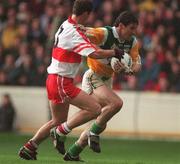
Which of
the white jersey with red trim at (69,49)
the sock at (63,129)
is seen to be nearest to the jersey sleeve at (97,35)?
the white jersey with red trim at (69,49)

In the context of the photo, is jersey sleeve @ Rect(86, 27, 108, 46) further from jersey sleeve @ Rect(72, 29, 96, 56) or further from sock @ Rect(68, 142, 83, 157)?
sock @ Rect(68, 142, 83, 157)

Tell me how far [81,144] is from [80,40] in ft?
5.67

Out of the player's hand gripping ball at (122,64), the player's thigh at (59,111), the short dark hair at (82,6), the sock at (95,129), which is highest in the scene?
the short dark hair at (82,6)

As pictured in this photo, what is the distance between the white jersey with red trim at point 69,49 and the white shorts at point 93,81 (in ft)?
3.11

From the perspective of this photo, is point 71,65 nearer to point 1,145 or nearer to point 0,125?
point 1,145

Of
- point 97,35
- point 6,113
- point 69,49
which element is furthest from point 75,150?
point 6,113

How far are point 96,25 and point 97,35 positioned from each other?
35.3 feet

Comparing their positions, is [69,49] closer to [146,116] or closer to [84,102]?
[84,102]

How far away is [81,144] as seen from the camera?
1370 cm

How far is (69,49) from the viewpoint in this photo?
13.0 m

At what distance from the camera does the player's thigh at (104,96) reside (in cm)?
1392

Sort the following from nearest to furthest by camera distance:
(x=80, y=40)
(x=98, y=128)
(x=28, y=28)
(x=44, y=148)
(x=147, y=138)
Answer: (x=80, y=40)
(x=98, y=128)
(x=44, y=148)
(x=147, y=138)
(x=28, y=28)

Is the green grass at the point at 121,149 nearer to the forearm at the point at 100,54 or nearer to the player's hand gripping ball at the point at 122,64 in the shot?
the player's hand gripping ball at the point at 122,64

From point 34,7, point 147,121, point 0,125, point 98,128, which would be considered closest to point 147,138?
point 147,121
